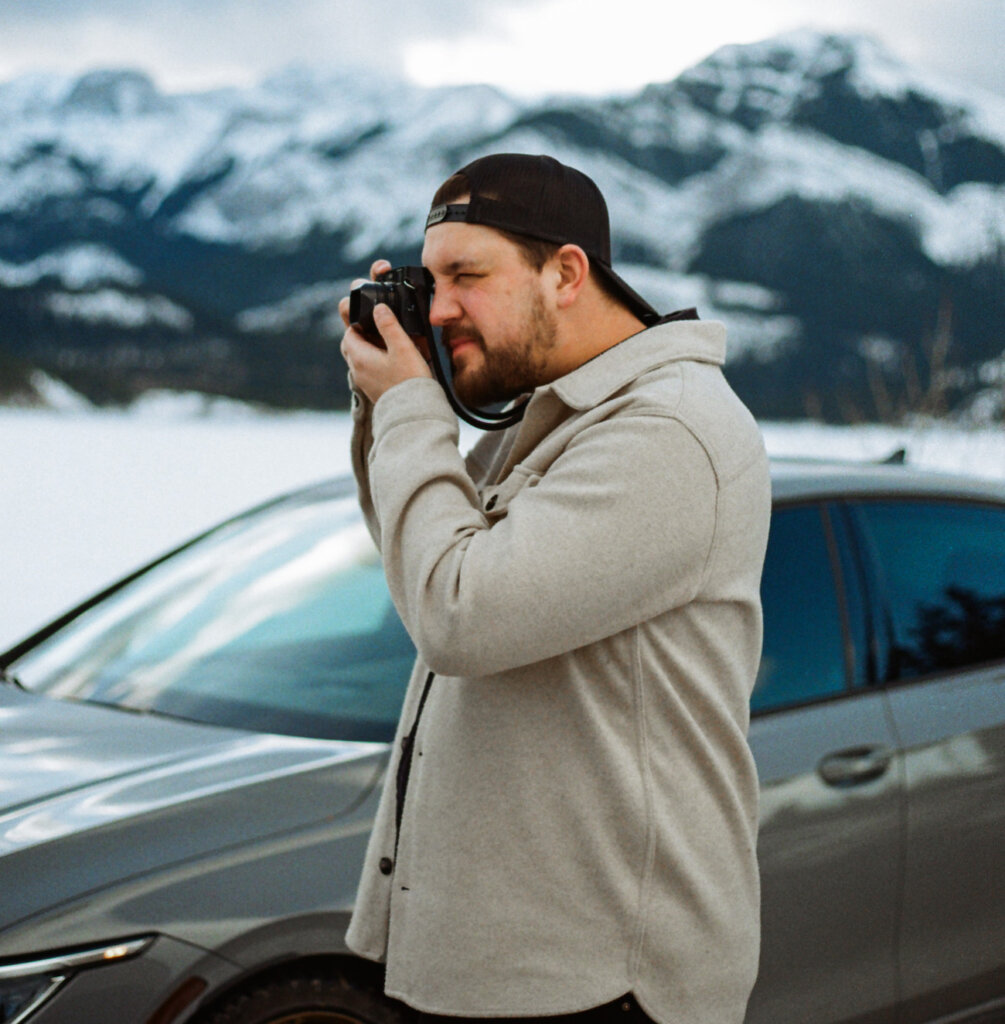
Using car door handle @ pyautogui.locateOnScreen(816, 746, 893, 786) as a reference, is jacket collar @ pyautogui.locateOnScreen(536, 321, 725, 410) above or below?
above

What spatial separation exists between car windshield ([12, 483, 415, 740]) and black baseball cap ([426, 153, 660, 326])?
1.15m

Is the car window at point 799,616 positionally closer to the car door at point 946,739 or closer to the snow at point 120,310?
the car door at point 946,739

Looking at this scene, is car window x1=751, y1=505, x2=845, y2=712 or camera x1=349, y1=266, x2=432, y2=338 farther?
car window x1=751, y1=505, x2=845, y2=712

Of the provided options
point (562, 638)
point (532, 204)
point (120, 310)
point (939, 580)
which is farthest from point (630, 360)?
point (120, 310)

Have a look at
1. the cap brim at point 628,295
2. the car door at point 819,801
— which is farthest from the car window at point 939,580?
the cap brim at point 628,295

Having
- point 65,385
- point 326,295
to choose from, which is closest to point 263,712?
point 65,385

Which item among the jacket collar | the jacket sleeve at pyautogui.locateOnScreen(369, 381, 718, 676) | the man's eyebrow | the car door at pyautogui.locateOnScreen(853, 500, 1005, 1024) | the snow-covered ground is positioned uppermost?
the man's eyebrow

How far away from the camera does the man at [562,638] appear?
55.3 inches

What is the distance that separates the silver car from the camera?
2.04 metres

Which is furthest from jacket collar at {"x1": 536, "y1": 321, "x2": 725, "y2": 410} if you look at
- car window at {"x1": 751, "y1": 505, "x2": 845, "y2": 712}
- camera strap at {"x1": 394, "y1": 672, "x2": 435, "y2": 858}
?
car window at {"x1": 751, "y1": 505, "x2": 845, "y2": 712}

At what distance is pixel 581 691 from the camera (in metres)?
1.47

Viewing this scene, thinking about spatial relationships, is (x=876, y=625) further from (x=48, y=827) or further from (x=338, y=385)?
(x=338, y=385)

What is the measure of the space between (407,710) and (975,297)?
147341mm

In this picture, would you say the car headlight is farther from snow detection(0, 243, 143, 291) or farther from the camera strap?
snow detection(0, 243, 143, 291)
